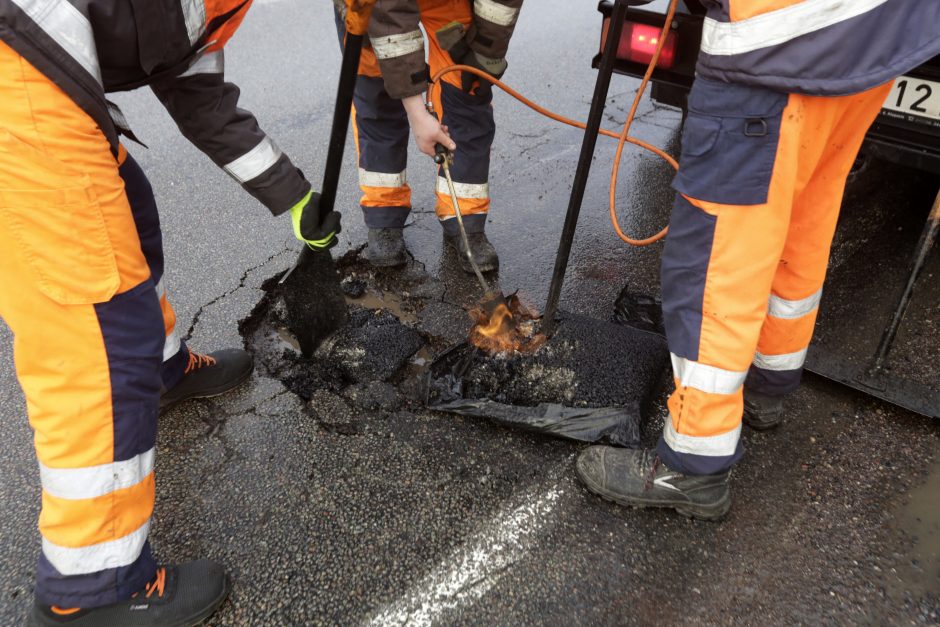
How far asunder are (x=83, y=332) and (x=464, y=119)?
198 centimetres

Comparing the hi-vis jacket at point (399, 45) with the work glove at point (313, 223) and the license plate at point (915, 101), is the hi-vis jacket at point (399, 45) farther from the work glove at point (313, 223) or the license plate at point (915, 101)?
the license plate at point (915, 101)

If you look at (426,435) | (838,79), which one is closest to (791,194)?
(838,79)

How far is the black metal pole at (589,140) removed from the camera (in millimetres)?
1854

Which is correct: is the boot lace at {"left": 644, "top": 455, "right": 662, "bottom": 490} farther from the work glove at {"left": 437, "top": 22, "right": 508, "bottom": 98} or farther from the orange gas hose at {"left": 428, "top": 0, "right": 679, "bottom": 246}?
the work glove at {"left": 437, "top": 22, "right": 508, "bottom": 98}

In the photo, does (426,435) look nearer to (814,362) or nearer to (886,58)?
(814,362)

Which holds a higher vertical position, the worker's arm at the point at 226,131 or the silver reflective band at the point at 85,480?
the worker's arm at the point at 226,131

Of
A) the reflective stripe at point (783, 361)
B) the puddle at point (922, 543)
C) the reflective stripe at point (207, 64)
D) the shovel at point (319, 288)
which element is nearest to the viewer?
the puddle at point (922, 543)

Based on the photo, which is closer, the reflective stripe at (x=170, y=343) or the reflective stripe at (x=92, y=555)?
the reflective stripe at (x=92, y=555)

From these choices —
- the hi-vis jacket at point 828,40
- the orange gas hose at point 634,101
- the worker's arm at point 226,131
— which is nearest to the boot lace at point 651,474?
the orange gas hose at point 634,101

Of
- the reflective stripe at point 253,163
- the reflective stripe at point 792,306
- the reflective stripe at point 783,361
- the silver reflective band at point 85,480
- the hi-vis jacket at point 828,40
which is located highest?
the hi-vis jacket at point 828,40

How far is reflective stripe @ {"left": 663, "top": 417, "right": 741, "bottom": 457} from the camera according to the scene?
180 cm

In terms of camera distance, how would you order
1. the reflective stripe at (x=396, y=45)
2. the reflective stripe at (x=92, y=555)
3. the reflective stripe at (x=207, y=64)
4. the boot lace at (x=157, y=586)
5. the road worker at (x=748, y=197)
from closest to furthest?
the road worker at (x=748, y=197) → the reflective stripe at (x=92, y=555) → the boot lace at (x=157, y=586) → the reflective stripe at (x=207, y=64) → the reflective stripe at (x=396, y=45)

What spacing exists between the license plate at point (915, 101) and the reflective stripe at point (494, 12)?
1.43 metres

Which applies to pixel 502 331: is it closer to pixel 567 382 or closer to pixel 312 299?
pixel 567 382
